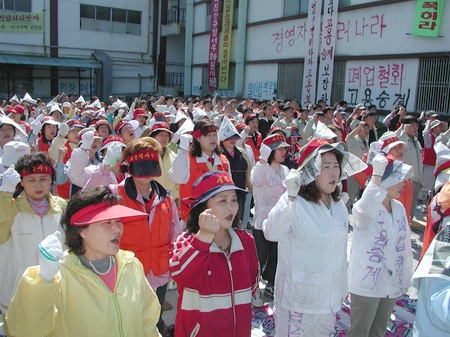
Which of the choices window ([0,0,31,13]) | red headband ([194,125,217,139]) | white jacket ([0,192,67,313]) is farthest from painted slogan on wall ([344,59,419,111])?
window ([0,0,31,13])

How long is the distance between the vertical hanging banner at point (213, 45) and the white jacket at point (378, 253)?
20131 mm

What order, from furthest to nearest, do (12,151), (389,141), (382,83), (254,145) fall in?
1. (382,83)
2. (254,145)
3. (389,141)
4. (12,151)

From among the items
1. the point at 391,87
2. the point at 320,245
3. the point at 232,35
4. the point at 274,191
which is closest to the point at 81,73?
the point at 232,35

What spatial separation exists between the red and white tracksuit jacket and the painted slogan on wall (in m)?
12.3

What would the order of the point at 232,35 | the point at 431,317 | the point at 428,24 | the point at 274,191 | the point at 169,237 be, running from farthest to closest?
the point at 232,35, the point at 428,24, the point at 274,191, the point at 169,237, the point at 431,317

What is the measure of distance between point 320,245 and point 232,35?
20274 millimetres

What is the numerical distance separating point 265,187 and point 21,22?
80.6 ft

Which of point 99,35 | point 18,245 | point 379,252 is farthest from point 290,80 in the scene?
point 18,245

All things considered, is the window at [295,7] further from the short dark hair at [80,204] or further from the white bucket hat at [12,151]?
the short dark hair at [80,204]

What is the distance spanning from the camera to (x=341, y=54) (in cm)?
1563

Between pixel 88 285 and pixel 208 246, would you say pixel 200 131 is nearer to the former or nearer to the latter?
pixel 208 246

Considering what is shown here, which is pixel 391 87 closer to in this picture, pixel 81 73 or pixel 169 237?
pixel 169 237

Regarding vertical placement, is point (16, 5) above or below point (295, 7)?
above

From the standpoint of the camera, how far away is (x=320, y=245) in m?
2.91
